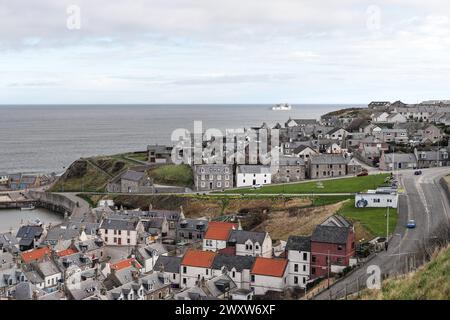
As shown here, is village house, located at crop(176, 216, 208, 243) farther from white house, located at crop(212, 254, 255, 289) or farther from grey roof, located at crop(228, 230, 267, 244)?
white house, located at crop(212, 254, 255, 289)

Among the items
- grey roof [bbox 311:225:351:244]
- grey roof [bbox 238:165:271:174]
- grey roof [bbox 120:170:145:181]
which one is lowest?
grey roof [bbox 311:225:351:244]

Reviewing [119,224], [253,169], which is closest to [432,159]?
[253,169]

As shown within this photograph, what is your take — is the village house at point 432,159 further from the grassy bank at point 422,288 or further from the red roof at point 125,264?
the grassy bank at point 422,288

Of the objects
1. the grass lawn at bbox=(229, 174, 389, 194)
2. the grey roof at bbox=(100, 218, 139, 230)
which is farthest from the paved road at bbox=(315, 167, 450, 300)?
the grey roof at bbox=(100, 218, 139, 230)

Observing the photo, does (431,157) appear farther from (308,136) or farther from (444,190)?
(308,136)

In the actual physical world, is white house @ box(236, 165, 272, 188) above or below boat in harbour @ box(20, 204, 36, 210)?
above
